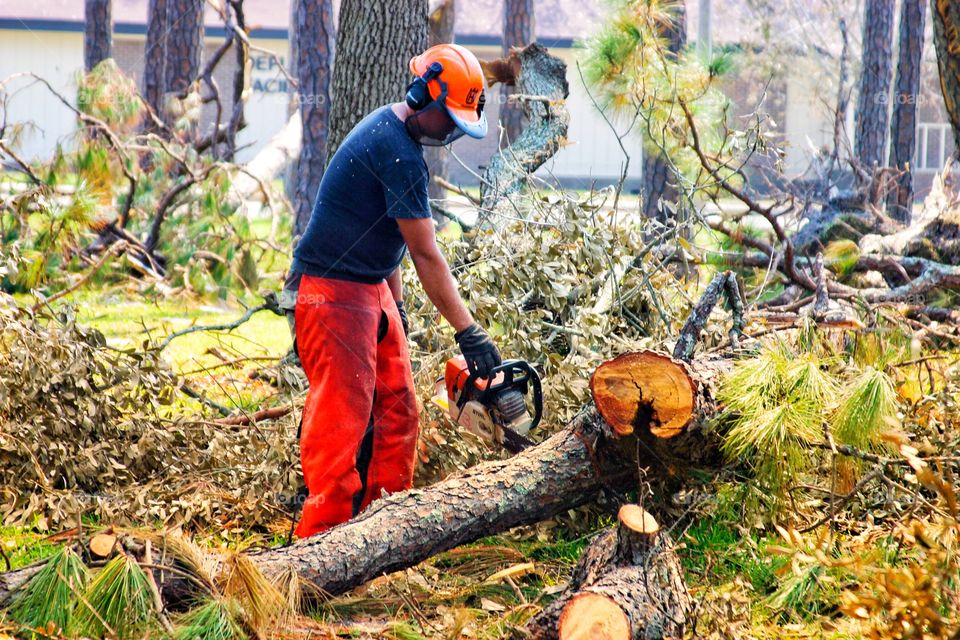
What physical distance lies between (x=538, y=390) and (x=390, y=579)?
2.62 feet

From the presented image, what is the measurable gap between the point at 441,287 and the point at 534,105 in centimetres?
277

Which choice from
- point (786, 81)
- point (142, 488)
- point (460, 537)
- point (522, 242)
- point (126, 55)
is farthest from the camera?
point (126, 55)

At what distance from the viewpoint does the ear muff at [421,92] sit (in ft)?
10.8

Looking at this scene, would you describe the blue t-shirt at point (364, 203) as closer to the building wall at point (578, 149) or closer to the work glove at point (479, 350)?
the work glove at point (479, 350)

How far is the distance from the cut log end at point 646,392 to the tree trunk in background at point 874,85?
9.34 meters

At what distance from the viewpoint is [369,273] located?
11.4 feet

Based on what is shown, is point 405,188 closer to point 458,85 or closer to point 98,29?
point 458,85

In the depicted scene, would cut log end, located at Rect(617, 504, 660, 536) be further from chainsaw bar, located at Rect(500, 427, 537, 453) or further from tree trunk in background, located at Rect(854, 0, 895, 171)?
Answer: tree trunk in background, located at Rect(854, 0, 895, 171)

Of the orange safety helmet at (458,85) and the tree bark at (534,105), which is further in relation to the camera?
the tree bark at (534,105)

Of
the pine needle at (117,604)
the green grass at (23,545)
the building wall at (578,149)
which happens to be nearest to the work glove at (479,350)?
the pine needle at (117,604)

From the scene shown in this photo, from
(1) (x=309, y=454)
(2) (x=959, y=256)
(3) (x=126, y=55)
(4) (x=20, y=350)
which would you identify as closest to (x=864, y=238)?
(2) (x=959, y=256)

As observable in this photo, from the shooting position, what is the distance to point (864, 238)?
7.16 m

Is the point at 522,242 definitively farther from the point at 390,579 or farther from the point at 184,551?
the point at 184,551

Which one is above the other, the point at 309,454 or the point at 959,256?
the point at 959,256
